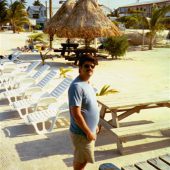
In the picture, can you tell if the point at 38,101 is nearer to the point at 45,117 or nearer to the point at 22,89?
the point at 45,117

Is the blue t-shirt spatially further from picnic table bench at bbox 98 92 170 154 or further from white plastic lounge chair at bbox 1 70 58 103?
white plastic lounge chair at bbox 1 70 58 103

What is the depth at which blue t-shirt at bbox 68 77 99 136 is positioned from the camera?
345cm

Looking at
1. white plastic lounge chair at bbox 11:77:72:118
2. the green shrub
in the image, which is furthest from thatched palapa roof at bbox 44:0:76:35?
white plastic lounge chair at bbox 11:77:72:118

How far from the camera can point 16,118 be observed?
7.28 metres

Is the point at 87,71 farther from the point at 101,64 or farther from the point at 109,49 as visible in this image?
the point at 109,49

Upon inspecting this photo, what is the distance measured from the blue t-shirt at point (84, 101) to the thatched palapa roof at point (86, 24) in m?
13.0

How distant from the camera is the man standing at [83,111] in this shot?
3469 mm

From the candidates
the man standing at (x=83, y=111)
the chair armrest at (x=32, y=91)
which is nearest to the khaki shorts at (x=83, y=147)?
the man standing at (x=83, y=111)

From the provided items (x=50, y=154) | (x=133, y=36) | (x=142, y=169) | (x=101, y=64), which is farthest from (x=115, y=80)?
(x=133, y=36)

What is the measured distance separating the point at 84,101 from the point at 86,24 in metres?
13.3

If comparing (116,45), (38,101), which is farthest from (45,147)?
(116,45)

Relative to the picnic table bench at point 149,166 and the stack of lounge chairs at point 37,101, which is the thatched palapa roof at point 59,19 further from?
the picnic table bench at point 149,166

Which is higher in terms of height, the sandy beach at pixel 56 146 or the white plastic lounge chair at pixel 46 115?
the white plastic lounge chair at pixel 46 115

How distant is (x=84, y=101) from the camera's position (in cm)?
354
